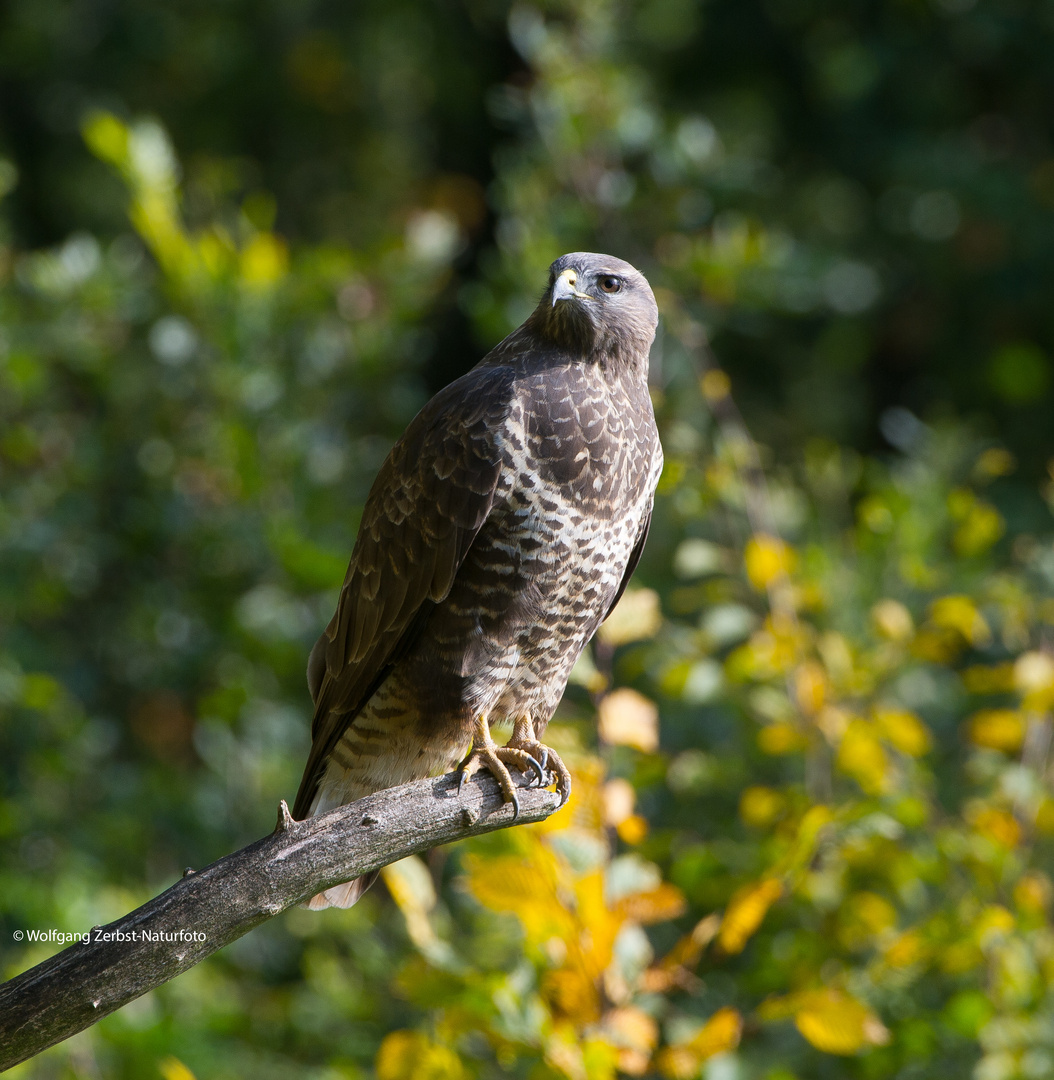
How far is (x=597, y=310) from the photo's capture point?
250cm

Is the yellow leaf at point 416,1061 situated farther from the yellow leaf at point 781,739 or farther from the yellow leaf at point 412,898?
the yellow leaf at point 781,739

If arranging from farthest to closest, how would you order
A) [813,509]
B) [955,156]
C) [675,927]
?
1. [955,156]
2. [813,509]
3. [675,927]

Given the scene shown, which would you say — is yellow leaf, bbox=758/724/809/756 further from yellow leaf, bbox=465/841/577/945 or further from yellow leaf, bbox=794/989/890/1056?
yellow leaf, bbox=465/841/577/945

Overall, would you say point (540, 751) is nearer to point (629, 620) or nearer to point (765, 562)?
point (629, 620)

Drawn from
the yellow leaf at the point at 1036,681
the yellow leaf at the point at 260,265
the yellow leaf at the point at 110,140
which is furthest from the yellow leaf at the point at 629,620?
the yellow leaf at the point at 110,140

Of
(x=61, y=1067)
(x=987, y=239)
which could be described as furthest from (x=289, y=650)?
(x=987, y=239)

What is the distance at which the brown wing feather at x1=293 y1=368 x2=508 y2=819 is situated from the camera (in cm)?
233

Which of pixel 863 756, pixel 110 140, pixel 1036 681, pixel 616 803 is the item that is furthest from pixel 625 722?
pixel 110 140

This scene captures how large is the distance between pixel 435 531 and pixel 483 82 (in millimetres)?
4679

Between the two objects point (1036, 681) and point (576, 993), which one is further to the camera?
point (1036, 681)

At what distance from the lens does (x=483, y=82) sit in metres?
6.45

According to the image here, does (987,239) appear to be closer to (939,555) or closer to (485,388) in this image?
(939,555)

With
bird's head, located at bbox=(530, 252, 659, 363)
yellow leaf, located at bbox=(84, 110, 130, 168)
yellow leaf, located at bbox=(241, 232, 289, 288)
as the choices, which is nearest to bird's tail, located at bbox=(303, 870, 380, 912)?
bird's head, located at bbox=(530, 252, 659, 363)

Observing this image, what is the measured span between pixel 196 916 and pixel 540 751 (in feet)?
2.88
